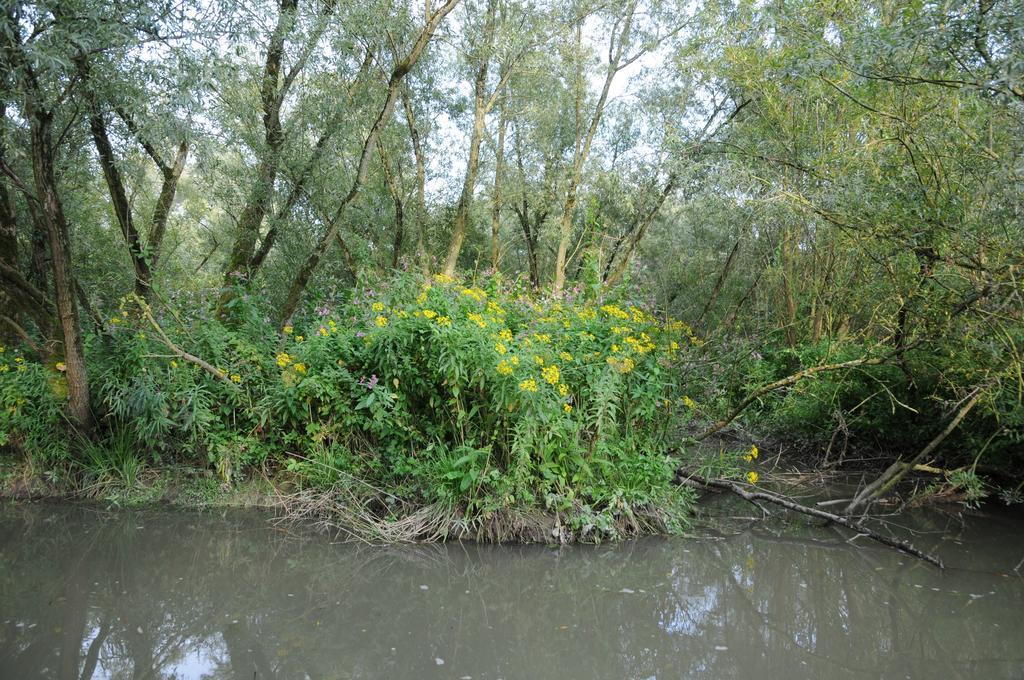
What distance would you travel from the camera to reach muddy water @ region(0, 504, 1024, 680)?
3.89m

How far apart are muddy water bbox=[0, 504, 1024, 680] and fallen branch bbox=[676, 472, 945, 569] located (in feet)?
0.42

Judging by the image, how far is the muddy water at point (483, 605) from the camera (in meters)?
3.89

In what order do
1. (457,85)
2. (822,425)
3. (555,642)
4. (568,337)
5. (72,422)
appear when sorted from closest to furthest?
(555,642)
(568,337)
(72,422)
(822,425)
(457,85)

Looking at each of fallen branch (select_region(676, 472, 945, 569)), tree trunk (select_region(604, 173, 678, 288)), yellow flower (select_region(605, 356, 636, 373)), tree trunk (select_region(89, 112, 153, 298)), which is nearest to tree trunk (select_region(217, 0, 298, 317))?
tree trunk (select_region(89, 112, 153, 298))

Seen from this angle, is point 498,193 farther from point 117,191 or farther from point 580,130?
point 117,191

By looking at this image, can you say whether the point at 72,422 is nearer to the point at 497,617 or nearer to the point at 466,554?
the point at 466,554

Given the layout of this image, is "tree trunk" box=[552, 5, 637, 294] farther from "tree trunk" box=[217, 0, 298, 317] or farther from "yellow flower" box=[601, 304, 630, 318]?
"yellow flower" box=[601, 304, 630, 318]

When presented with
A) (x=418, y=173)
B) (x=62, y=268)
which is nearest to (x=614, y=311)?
(x=62, y=268)

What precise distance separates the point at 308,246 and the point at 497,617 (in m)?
6.18

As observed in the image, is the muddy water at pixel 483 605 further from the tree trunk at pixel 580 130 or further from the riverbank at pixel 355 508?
the tree trunk at pixel 580 130

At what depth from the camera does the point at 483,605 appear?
Answer: 4.55 meters

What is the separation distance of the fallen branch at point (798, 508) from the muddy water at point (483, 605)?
0.42 ft

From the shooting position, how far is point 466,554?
5.25m

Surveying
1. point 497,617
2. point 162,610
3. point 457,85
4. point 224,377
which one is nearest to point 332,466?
point 224,377
